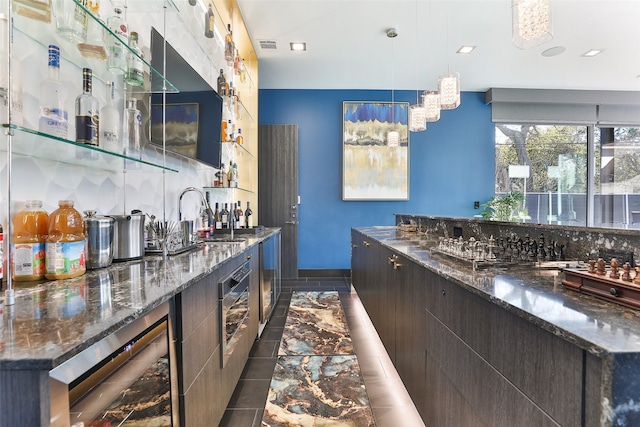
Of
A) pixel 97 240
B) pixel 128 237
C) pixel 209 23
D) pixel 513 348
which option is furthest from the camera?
pixel 209 23

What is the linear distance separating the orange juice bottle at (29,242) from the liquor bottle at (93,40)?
0.68 metres

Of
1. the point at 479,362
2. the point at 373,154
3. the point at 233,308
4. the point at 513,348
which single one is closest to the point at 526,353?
the point at 513,348

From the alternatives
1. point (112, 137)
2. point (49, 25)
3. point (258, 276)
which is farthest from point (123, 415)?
point (258, 276)

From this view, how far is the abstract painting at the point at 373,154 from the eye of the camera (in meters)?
5.25

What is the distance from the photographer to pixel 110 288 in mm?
938

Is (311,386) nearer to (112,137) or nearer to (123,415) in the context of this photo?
(123,415)

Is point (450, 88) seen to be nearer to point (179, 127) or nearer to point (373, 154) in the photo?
point (179, 127)

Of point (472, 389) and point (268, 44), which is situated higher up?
point (268, 44)

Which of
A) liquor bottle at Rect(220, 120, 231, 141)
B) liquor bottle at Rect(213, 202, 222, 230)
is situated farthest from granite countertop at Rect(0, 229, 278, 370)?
liquor bottle at Rect(220, 120, 231, 141)

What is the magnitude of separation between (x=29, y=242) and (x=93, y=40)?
871mm

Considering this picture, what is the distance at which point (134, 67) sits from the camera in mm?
1530

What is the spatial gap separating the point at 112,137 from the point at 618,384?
1755 mm

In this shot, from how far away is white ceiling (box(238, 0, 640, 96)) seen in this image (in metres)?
3.28

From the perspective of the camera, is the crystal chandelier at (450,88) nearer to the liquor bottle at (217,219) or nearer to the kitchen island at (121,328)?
the kitchen island at (121,328)
